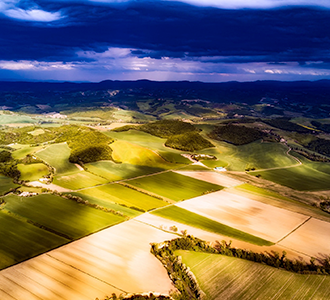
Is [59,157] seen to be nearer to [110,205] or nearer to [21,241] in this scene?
[110,205]

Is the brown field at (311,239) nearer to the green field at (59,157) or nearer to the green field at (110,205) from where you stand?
the green field at (110,205)

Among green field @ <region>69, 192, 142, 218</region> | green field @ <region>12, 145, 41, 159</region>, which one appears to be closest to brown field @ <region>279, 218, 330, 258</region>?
green field @ <region>69, 192, 142, 218</region>

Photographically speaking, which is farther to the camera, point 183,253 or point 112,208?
point 112,208

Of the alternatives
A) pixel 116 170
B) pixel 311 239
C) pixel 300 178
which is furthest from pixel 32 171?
pixel 300 178

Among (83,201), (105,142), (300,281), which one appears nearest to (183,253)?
(300,281)

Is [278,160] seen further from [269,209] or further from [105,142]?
[105,142]
